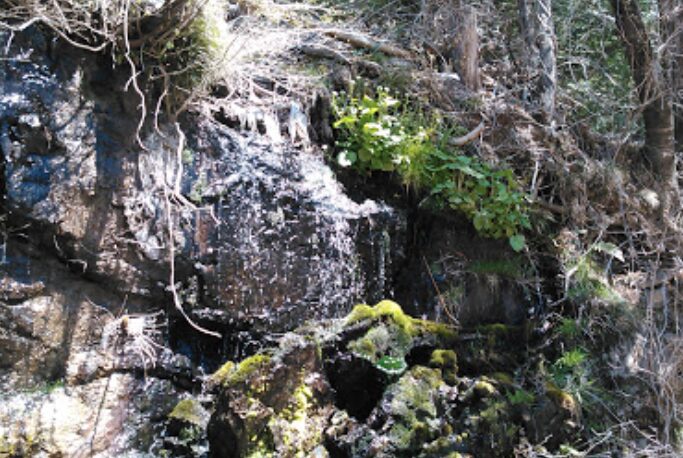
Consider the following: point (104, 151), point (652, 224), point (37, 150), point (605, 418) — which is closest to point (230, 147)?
point (104, 151)

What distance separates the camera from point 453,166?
5.23 meters

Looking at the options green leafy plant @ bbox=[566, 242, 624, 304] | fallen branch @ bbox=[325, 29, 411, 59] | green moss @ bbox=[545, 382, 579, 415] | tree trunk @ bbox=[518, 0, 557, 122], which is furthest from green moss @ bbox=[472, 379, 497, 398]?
fallen branch @ bbox=[325, 29, 411, 59]

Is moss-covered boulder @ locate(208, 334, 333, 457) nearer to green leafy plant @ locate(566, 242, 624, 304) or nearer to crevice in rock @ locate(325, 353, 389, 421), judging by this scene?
crevice in rock @ locate(325, 353, 389, 421)

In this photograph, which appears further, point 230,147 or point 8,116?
point 230,147

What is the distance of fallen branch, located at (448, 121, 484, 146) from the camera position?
5.54 m

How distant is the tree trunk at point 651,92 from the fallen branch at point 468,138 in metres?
1.55

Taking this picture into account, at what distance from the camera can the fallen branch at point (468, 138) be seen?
5.54 metres

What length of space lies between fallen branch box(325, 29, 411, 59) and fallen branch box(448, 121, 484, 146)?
1043 mm

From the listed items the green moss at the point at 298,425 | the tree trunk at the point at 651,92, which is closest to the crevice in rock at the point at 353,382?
the green moss at the point at 298,425

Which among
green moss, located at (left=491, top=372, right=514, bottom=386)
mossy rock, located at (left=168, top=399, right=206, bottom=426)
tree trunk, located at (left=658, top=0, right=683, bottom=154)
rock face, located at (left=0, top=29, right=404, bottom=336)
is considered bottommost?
green moss, located at (left=491, top=372, right=514, bottom=386)

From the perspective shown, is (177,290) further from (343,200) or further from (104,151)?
(343,200)

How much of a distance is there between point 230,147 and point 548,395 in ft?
8.60

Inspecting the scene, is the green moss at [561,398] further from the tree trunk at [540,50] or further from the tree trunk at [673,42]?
the tree trunk at [673,42]

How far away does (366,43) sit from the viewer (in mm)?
6090
